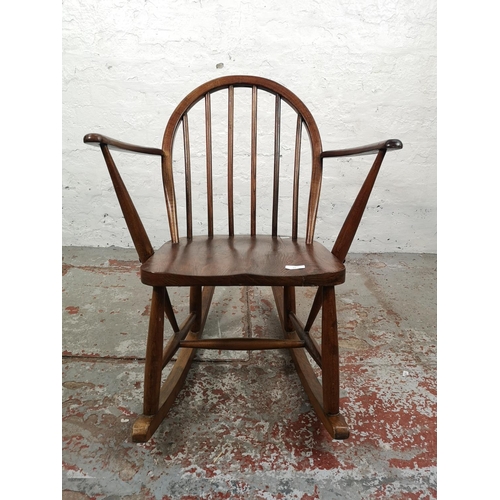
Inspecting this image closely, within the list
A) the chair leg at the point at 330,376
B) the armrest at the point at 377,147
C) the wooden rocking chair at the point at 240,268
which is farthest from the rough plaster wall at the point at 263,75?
the chair leg at the point at 330,376

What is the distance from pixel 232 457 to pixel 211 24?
2.30 metres

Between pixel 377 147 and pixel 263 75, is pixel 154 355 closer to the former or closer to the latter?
pixel 377 147

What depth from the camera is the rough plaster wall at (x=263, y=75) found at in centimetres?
235

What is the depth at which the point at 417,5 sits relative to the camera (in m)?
2.36

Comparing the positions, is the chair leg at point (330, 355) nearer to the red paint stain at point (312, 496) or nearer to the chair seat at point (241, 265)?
the chair seat at point (241, 265)

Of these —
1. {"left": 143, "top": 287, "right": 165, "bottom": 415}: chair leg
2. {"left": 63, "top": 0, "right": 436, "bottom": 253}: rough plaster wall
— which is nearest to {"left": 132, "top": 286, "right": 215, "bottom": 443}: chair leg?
{"left": 143, "top": 287, "right": 165, "bottom": 415}: chair leg

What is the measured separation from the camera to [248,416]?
106cm

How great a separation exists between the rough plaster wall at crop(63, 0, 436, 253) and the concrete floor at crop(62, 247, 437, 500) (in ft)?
3.34

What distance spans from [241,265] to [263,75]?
183 centimetres

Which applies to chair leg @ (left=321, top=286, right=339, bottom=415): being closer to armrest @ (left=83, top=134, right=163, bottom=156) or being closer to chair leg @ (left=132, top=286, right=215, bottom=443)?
chair leg @ (left=132, top=286, right=215, bottom=443)

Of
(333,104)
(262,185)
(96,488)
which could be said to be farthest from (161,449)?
(333,104)

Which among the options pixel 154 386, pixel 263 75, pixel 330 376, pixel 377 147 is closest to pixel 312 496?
pixel 330 376

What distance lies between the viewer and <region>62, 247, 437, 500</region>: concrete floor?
856mm

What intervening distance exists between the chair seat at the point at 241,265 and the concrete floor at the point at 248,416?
40 cm
